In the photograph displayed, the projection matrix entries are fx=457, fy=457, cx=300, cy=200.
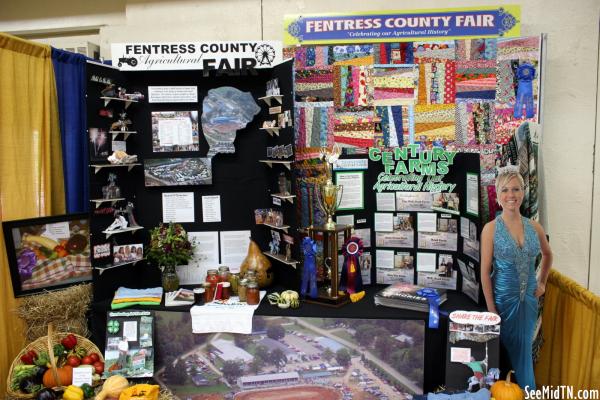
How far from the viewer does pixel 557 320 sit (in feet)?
9.83

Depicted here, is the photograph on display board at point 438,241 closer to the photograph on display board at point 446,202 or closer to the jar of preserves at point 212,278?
the photograph on display board at point 446,202

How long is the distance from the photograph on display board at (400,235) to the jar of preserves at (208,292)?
4.16 ft

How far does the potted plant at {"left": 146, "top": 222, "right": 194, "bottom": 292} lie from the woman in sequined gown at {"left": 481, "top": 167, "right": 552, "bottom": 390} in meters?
2.08

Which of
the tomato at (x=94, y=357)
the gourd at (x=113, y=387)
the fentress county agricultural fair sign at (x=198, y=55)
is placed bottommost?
the gourd at (x=113, y=387)

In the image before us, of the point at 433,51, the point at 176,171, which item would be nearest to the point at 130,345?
the point at 176,171

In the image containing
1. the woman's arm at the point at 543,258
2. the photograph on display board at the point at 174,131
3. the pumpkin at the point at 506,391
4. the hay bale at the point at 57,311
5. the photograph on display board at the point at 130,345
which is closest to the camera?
the pumpkin at the point at 506,391

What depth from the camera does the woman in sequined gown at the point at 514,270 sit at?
270 cm

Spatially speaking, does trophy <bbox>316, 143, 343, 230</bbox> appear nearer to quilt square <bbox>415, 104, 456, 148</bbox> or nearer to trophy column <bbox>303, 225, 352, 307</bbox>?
trophy column <bbox>303, 225, 352, 307</bbox>

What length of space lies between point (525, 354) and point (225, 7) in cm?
347

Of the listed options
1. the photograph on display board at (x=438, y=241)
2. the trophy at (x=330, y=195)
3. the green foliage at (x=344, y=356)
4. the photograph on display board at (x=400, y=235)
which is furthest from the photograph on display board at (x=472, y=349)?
the trophy at (x=330, y=195)

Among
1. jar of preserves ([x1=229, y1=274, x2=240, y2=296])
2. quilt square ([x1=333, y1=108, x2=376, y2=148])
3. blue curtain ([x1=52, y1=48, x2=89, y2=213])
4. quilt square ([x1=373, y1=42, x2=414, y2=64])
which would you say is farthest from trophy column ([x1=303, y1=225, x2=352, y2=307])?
blue curtain ([x1=52, y1=48, x2=89, y2=213])

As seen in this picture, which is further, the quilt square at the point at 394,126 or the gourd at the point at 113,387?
the quilt square at the point at 394,126

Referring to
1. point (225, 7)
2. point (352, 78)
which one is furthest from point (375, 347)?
point (225, 7)

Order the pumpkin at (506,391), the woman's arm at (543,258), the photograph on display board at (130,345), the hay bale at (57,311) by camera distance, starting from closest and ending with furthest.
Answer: the pumpkin at (506,391) → the woman's arm at (543,258) → the photograph on display board at (130,345) → the hay bale at (57,311)
